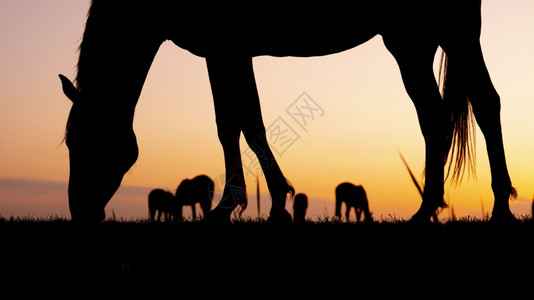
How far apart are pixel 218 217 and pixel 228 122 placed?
0.76m

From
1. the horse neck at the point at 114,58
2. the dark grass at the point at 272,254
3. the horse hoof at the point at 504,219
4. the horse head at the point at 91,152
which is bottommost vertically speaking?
the dark grass at the point at 272,254

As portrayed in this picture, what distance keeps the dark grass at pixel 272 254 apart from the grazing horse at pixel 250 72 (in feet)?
1.61

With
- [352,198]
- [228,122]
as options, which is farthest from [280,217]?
[352,198]

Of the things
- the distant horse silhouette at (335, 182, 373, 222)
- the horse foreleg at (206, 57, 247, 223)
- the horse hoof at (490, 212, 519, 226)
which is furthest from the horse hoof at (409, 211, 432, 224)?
the distant horse silhouette at (335, 182, 373, 222)

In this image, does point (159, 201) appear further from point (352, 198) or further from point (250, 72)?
point (250, 72)

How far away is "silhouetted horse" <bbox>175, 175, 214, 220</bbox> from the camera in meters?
12.1

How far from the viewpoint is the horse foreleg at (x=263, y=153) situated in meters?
5.24

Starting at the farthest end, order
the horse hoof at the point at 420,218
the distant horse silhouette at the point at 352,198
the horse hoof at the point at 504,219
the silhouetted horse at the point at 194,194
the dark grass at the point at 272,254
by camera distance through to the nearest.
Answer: the distant horse silhouette at the point at 352,198 → the silhouetted horse at the point at 194,194 → the horse hoof at the point at 420,218 → the horse hoof at the point at 504,219 → the dark grass at the point at 272,254

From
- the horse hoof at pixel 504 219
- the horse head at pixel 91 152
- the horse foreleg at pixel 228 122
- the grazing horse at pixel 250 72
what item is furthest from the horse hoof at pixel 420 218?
the horse head at pixel 91 152

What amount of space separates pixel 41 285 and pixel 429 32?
3867 mm

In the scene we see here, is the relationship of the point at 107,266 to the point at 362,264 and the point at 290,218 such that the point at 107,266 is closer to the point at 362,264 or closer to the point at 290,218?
the point at 362,264

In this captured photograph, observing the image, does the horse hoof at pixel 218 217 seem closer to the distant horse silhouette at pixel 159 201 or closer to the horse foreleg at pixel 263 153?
the horse foreleg at pixel 263 153

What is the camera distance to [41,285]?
9.18 feet

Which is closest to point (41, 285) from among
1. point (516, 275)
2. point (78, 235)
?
point (78, 235)
